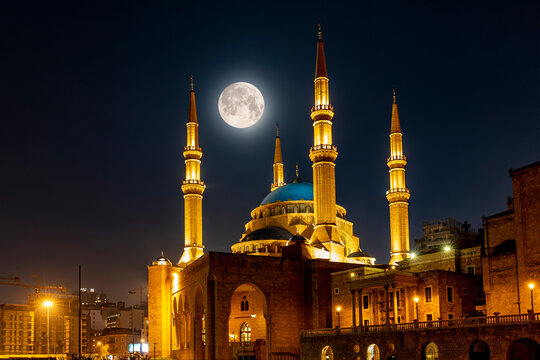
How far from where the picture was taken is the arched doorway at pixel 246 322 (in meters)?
52.4

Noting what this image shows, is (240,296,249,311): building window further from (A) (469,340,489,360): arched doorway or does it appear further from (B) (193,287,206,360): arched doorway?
(A) (469,340,489,360): arched doorway

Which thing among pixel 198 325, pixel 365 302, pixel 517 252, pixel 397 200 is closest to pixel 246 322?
pixel 198 325

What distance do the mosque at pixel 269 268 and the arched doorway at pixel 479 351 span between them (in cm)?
1459

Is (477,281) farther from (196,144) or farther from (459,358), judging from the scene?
(196,144)

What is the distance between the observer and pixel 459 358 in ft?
114

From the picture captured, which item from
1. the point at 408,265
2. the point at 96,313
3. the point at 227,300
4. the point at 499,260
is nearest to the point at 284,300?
the point at 227,300

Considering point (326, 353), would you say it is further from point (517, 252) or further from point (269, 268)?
point (517, 252)

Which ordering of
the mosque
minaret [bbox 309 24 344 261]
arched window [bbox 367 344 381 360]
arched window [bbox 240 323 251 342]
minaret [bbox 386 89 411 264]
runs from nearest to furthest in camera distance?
1. arched window [bbox 367 344 381 360]
2. the mosque
3. arched window [bbox 240 323 251 342]
4. minaret [bbox 309 24 344 261]
5. minaret [bbox 386 89 411 264]

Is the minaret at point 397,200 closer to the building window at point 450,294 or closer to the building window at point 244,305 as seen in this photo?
the building window at point 244,305

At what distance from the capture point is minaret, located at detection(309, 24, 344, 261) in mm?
58781

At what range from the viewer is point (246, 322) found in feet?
181

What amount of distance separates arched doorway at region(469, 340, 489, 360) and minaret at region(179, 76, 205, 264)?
109ft

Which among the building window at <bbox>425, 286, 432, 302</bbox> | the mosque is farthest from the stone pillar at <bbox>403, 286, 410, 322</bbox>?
the mosque

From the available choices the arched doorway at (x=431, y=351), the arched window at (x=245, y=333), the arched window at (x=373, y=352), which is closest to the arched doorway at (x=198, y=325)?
the arched window at (x=245, y=333)
